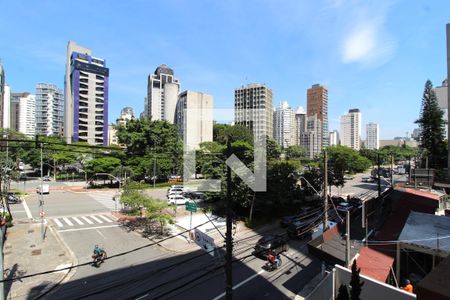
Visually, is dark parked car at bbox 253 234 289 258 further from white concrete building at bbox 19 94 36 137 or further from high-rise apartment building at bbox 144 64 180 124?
white concrete building at bbox 19 94 36 137

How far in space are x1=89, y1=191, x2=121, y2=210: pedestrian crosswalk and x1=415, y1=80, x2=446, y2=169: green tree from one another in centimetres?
5267

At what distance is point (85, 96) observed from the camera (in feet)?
245

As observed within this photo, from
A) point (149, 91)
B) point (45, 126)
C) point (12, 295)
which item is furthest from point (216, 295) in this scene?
point (149, 91)

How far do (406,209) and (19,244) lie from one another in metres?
25.6

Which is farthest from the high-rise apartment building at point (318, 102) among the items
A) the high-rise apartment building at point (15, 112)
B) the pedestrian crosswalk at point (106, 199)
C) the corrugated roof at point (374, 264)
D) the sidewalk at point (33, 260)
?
the high-rise apartment building at point (15, 112)

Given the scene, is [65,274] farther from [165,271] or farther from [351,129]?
[351,129]

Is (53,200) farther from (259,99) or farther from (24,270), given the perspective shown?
(259,99)

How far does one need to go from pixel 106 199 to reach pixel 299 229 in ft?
82.7

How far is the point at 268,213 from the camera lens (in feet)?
76.1

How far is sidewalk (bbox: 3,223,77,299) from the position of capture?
11.5 m

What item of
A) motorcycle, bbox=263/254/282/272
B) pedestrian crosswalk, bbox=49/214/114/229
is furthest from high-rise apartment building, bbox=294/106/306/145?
motorcycle, bbox=263/254/282/272

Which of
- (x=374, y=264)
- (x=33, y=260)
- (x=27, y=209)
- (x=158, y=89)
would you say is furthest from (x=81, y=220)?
(x=158, y=89)

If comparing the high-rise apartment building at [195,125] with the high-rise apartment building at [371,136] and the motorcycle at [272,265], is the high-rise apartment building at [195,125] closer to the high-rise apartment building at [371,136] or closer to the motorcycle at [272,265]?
the motorcycle at [272,265]

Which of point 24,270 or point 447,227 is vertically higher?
point 447,227
